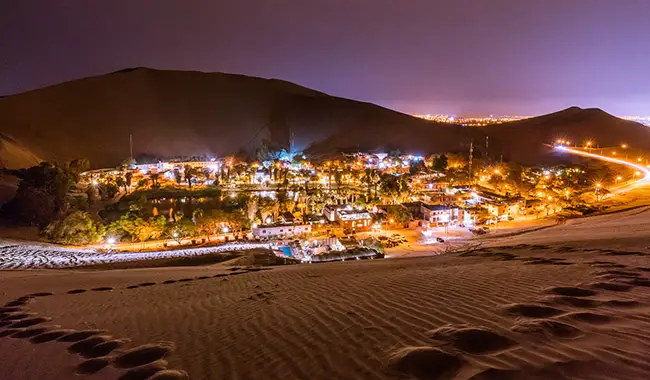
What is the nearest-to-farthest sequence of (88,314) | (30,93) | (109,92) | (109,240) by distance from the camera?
(88,314) → (109,240) → (30,93) → (109,92)

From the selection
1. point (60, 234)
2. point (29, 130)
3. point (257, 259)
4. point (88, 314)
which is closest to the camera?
point (88, 314)

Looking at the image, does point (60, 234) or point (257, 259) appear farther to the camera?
point (60, 234)

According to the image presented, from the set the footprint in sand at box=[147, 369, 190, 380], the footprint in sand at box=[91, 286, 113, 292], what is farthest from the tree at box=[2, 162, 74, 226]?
the footprint in sand at box=[147, 369, 190, 380]

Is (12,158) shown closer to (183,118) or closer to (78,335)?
(78,335)

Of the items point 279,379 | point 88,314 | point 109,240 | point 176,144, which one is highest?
point 176,144

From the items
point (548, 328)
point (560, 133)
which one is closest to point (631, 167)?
point (560, 133)

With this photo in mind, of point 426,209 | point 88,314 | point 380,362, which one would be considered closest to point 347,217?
point 426,209

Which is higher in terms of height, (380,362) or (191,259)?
(380,362)

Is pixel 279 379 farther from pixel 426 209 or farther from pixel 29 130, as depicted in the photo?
pixel 29 130

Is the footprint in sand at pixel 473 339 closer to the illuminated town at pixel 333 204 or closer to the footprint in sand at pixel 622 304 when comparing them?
the footprint in sand at pixel 622 304
